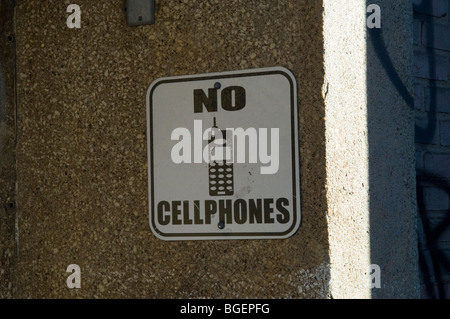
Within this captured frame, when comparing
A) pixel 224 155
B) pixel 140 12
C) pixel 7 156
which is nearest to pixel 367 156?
pixel 224 155

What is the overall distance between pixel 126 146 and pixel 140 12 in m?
0.43

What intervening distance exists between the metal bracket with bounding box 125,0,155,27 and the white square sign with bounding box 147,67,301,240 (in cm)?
20

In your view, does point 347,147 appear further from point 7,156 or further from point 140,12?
point 7,156

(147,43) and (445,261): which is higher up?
(147,43)

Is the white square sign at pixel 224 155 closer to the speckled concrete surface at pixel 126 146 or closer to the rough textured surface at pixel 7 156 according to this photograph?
the speckled concrete surface at pixel 126 146

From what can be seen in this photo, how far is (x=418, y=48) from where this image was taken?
115 inches

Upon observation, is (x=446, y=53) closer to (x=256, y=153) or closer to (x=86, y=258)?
(x=256, y=153)

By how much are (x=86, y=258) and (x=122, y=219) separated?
19 centimetres

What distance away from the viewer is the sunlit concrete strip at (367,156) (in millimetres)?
2053

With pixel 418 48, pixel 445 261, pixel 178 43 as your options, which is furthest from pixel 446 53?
pixel 178 43

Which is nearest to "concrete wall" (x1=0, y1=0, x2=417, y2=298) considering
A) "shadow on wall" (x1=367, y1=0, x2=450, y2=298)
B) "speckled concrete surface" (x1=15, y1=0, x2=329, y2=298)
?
"speckled concrete surface" (x1=15, y1=0, x2=329, y2=298)

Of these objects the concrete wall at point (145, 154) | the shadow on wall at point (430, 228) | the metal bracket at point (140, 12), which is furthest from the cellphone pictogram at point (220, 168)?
the shadow on wall at point (430, 228)

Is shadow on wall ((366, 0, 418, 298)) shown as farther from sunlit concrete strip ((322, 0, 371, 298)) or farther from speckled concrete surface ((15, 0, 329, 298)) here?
speckled concrete surface ((15, 0, 329, 298))

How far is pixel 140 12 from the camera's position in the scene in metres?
2.20
